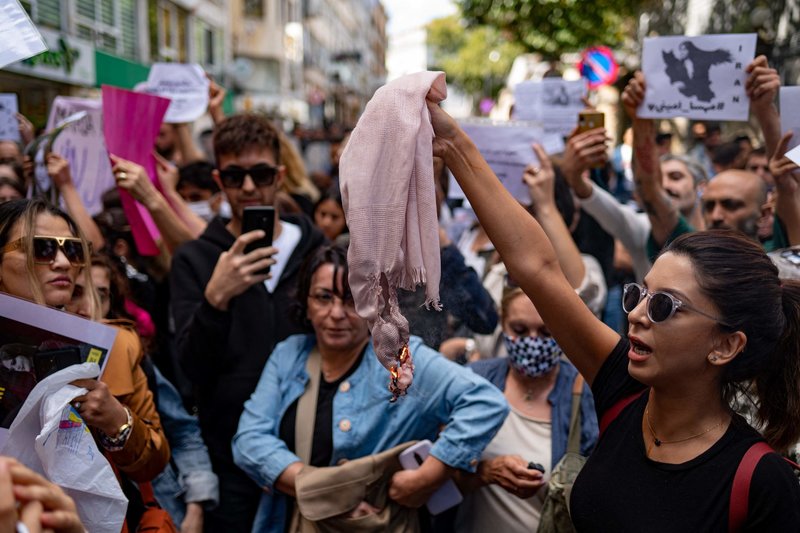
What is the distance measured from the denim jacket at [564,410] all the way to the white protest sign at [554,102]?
2122mm

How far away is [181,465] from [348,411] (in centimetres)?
75

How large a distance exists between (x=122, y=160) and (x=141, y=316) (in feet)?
2.93

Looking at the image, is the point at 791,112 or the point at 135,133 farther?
the point at 135,133

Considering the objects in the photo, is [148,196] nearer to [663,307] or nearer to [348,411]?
[348,411]

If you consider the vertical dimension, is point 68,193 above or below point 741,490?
above

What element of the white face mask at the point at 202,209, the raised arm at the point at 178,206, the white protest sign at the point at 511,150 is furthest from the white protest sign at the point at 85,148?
the white protest sign at the point at 511,150

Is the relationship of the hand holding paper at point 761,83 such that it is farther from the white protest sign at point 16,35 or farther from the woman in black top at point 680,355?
the white protest sign at point 16,35

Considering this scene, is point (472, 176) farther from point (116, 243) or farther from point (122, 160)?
point (116, 243)

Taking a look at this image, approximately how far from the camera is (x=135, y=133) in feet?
13.6

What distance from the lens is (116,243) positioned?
4.33 m

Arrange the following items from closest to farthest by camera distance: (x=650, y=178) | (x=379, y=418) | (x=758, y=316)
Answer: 1. (x=758, y=316)
2. (x=379, y=418)
3. (x=650, y=178)

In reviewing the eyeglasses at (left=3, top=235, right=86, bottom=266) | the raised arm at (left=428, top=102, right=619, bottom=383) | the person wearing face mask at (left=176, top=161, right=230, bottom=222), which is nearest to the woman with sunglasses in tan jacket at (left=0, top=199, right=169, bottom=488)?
the eyeglasses at (left=3, top=235, right=86, bottom=266)

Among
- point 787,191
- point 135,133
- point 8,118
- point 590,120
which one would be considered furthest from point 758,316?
point 8,118

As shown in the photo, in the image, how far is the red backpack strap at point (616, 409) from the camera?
2.29 meters
